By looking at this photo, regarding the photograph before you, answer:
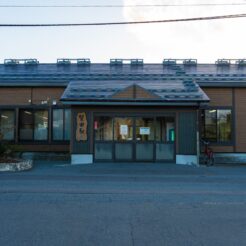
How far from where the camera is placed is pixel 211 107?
85.4ft

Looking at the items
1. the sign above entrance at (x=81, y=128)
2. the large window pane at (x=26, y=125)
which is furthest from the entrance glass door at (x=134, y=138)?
the large window pane at (x=26, y=125)

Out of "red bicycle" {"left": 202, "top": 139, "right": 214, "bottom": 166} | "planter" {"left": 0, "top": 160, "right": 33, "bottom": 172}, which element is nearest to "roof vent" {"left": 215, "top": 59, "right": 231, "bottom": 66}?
"red bicycle" {"left": 202, "top": 139, "right": 214, "bottom": 166}

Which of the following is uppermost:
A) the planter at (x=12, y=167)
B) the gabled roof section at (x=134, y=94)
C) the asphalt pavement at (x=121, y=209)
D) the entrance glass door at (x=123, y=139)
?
the gabled roof section at (x=134, y=94)

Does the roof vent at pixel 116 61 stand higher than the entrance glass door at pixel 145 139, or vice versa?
the roof vent at pixel 116 61

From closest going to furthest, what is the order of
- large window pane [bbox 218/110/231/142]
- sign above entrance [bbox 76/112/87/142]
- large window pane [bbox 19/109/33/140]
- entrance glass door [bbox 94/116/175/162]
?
sign above entrance [bbox 76/112/87/142]
entrance glass door [bbox 94/116/175/162]
large window pane [bbox 218/110/231/142]
large window pane [bbox 19/109/33/140]

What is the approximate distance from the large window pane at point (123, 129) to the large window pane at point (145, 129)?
39 centimetres

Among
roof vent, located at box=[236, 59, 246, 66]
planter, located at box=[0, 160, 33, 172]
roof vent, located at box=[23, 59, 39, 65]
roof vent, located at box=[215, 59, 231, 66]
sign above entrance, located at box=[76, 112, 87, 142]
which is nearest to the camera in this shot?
planter, located at box=[0, 160, 33, 172]

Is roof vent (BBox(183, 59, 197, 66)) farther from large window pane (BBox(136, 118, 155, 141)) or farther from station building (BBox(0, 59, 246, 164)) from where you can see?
large window pane (BBox(136, 118, 155, 141))

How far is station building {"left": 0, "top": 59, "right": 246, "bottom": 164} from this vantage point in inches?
919

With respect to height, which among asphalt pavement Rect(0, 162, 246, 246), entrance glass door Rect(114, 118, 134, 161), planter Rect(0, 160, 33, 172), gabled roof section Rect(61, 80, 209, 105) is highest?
gabled roof section Rect(61, 80, 209, 105)

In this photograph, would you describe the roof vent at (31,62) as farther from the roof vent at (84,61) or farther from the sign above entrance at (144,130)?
the sign above entrance at (144,130)

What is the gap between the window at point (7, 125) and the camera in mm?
26812

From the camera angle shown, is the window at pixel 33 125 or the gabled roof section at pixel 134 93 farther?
the window at pixel 33 125

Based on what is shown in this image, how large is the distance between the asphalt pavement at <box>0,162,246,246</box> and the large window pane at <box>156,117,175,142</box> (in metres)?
5.58
